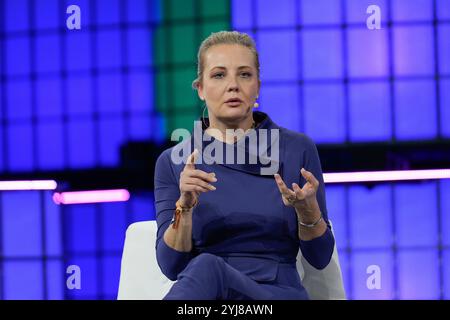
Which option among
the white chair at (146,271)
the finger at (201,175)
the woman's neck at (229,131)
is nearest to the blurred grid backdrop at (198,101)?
the white chair at (146,271)

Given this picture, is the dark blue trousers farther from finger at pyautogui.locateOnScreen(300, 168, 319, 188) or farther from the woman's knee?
finger at pyautogui.locateOnScreen(300, 168, 319, 188)

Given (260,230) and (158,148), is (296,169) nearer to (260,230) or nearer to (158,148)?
(260,230)

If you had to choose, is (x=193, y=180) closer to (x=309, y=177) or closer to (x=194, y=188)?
(x=194, y=188)

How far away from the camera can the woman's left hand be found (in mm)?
1829

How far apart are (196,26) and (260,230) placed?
1940mm

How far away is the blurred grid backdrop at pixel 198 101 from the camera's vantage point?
3.59 metres

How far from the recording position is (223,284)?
5.88 feet

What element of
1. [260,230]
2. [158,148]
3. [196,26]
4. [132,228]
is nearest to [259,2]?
[196,26]

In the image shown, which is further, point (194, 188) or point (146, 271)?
point (146, 271)

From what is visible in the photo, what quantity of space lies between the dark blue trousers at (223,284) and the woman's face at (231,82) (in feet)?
1.48

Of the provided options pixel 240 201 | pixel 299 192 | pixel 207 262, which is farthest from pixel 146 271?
pixel 299 192

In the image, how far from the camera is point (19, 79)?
364cm

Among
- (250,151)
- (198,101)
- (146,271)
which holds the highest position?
(198,101)

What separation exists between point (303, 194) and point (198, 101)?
190 cm
